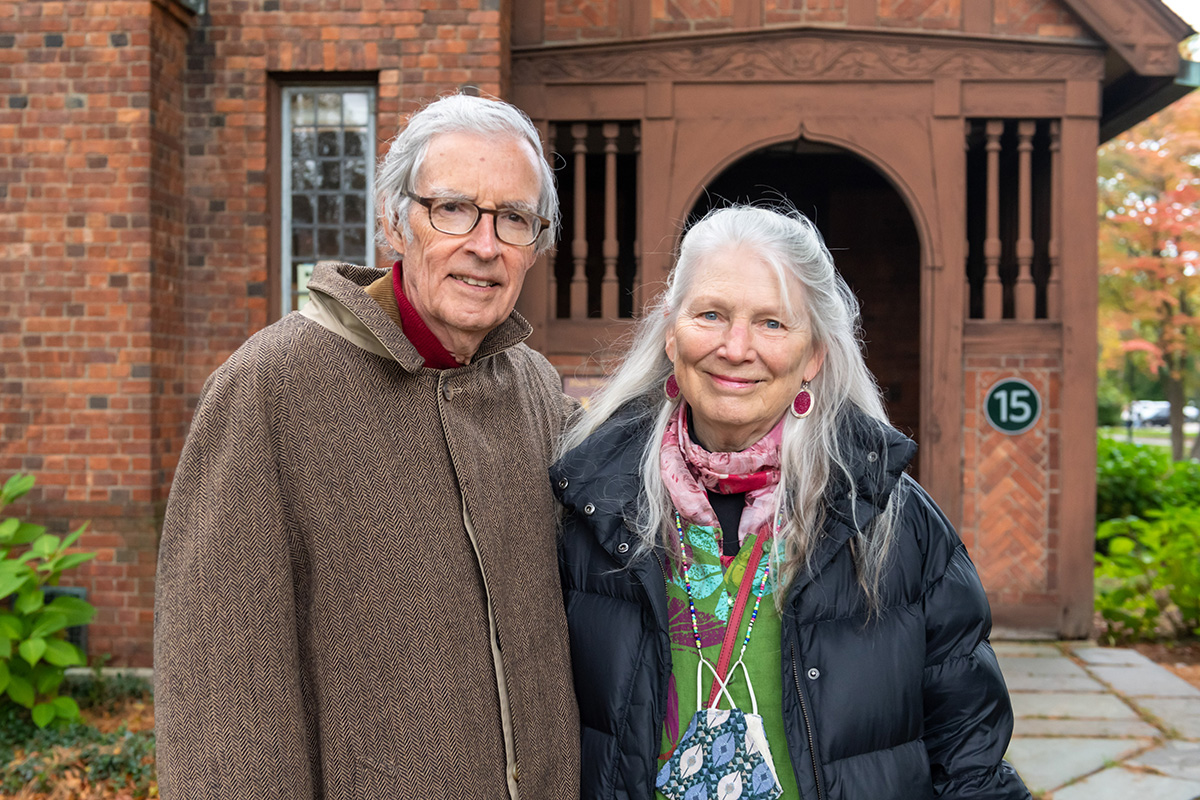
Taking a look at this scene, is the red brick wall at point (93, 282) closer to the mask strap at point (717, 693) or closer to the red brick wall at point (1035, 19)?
the mask strap at point (717, 693)

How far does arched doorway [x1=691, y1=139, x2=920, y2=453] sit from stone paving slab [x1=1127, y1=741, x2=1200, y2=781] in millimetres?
4997

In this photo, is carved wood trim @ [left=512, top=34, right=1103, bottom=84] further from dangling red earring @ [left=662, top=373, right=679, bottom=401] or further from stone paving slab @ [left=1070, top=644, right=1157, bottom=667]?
dangling red earring @ [left=662, top=373, right=679, bottom=401]

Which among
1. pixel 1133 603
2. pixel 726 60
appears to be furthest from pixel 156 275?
pixel 1133 603

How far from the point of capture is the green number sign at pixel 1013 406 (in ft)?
21.0

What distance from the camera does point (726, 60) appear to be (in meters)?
6.36

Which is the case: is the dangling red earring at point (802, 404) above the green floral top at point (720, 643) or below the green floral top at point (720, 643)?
above

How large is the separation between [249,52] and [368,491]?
16.3 feet

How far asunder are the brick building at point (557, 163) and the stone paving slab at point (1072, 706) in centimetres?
108

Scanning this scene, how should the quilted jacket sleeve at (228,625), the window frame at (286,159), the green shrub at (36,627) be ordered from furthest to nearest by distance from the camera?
the window frame at (286,159) → the green shrub at (36,627) → the quilted jacket sleeve at (228,625)

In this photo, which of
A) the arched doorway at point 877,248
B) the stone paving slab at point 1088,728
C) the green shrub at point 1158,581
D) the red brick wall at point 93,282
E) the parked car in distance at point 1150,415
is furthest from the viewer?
the parked car in distance at point 1150,415

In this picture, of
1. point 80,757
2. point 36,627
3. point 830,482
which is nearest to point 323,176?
point 36,627

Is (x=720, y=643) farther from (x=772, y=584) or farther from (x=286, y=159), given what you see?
(x=286, y=159)

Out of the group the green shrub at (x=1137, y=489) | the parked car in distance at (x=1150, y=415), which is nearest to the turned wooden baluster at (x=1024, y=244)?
the green shrub at (x=1137, y=489)

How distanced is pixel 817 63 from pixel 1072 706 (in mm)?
4208
